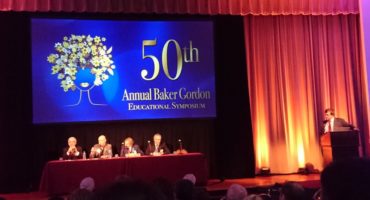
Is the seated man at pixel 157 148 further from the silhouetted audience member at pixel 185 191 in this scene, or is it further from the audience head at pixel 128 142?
the silhouetted audience member at pixel 185 191

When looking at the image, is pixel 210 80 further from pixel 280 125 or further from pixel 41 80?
pixel 41 80

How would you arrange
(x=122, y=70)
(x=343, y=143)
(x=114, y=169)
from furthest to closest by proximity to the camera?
1. (x=122, y=70)
2. (x=343, y=143)
3. (x=114, y=169)

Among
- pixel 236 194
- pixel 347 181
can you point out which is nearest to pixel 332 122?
pixel 236 194

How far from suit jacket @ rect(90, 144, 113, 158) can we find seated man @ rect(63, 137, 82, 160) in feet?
0.67

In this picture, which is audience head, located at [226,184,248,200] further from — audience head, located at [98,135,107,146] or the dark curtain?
the dark curtain

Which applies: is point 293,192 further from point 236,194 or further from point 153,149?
point 153,149

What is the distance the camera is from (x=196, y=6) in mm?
8359

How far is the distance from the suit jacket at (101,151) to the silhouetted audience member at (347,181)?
6.72m

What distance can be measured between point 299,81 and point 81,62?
4.18 metres

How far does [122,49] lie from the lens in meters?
8.22

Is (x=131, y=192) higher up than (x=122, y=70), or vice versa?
(x=122, y=70)

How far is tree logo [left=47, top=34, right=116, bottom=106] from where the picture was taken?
26.0 feet

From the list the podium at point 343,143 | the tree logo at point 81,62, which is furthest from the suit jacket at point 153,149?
the podium at point 343,143

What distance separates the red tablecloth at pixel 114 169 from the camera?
6.96 metres
